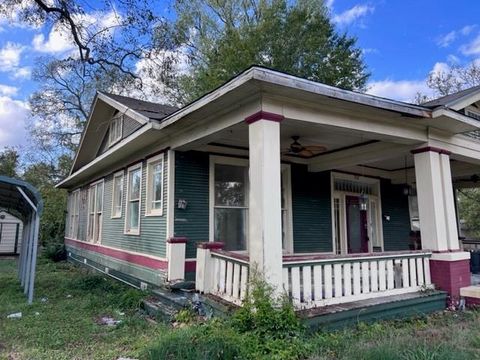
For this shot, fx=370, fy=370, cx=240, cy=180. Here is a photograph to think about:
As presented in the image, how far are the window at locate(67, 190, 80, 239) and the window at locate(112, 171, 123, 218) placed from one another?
5.60 metres

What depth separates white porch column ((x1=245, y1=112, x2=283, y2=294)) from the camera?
14.9 feet

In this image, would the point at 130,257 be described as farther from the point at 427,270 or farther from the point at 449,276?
the point at 449,276

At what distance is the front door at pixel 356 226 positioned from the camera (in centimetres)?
1000

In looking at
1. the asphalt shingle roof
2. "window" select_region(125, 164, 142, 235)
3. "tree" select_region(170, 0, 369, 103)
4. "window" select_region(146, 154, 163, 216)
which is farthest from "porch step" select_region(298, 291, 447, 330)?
"tree" select_region(170, 0, 369, 103)

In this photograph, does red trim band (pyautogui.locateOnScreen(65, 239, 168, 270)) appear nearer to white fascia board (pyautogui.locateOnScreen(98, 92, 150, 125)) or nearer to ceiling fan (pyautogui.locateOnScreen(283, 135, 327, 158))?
white fascia board (pyautogui.locateOnScreen(98, 92, 150, 125))

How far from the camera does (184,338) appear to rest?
13.1 feet

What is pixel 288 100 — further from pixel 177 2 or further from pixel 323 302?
pixel 177 2

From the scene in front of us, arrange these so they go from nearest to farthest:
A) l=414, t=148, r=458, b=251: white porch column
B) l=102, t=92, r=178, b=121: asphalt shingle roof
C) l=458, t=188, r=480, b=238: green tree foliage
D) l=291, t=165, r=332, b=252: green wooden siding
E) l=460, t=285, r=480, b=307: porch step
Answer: l=460, t=285, r=480, b=307: porch step → l=414, t=148, r=458, b=251: white porch column → l=102, t=92, r=178, b=121: asphalt shingle roof → l=291, t=165, r=332, b=252: green wooden siding → l=458, t=188, r=480, b=238: green tree foliage

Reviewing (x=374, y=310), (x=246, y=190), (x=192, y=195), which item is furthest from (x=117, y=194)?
(x=374, y=310)

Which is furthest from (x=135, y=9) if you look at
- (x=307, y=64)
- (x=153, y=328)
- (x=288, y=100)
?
(x=307, y=64)

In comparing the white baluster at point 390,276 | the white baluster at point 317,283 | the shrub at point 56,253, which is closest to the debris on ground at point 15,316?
the white baluster at point 317,283

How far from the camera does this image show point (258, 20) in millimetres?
23828

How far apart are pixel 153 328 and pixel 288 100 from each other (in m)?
3.74

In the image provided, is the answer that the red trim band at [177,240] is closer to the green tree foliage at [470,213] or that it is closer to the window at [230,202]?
the window at [230,202]
